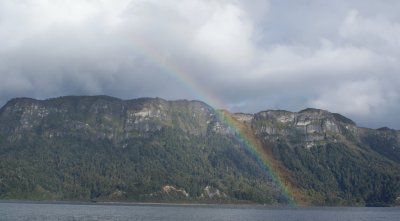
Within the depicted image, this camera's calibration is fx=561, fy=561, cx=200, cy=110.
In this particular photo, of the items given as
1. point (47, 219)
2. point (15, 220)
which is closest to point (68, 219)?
point (47, 219)

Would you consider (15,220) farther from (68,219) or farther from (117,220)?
(117,220)

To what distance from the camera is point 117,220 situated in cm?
19650

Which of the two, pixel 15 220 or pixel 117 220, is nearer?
pixel 15 220

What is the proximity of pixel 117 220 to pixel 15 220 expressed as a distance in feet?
121

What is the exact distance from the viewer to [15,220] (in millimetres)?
172750

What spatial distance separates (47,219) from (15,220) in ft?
50.6

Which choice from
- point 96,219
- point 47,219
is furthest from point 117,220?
point 47,219

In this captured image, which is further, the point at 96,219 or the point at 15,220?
the point at 96,219

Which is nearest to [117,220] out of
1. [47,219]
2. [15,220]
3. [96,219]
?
[96,219]

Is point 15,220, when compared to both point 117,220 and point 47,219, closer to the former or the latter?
point 47,219

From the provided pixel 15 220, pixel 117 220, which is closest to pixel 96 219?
pixel 117 220

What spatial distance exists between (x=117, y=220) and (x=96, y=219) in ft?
24.1

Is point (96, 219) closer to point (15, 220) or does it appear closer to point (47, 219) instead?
point (47, 219)

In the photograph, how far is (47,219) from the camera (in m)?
187
